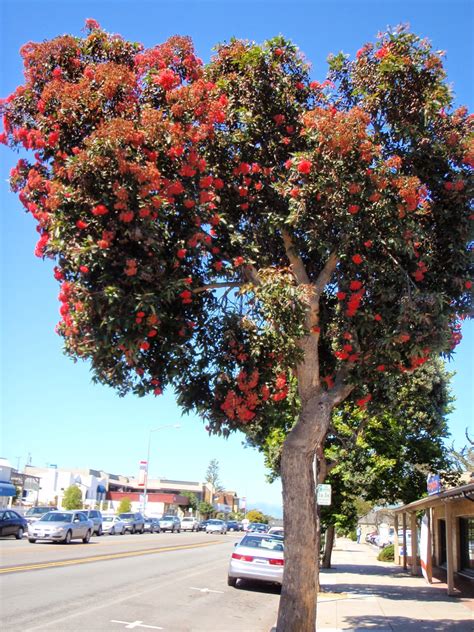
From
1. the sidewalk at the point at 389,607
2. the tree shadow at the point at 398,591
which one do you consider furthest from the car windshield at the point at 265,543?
the tree shadow at the point at 398,591

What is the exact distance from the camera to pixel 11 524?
1162 inches

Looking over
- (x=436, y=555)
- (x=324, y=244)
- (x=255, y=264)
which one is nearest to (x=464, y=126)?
(x=324, y=244)

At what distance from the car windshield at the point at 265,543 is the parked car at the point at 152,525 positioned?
34.2 m

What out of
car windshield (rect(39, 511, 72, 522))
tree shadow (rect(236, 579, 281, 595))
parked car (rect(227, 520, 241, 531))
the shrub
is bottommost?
parked car (rect(227, 520, 241, 531))

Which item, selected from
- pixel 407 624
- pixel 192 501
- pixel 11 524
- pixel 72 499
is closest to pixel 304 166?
pixel 407 624

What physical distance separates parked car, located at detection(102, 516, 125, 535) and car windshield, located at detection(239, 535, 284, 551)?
87.0 ft

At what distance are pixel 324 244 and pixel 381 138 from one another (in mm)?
2116

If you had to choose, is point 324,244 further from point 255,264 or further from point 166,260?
point 166,260

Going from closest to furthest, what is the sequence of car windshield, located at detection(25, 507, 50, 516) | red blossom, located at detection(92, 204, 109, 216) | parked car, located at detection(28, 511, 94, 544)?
1. red blossom, located at detection(92, 204, 109, 216)
2. parked car, located at detection(28, 511, 94, 544)
3. car windshield, located at detection(25, 507, 50, 516)

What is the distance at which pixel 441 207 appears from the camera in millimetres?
8633

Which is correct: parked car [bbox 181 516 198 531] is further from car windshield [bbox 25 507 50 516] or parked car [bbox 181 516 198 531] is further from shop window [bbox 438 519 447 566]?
shop window [bbox 438 519 447 566]

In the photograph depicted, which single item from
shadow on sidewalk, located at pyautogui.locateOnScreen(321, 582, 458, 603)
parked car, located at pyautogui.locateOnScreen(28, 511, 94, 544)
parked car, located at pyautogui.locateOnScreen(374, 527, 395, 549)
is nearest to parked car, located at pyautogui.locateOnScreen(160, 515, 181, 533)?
parked car, located at pyautogui.locateOnScreen(374, 527, 395, 549)

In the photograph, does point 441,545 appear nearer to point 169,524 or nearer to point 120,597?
point 120,597

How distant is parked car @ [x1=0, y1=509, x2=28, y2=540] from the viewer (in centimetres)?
2909
